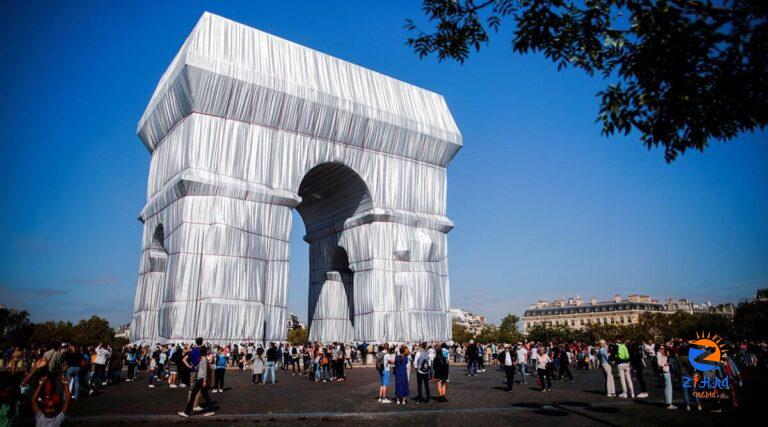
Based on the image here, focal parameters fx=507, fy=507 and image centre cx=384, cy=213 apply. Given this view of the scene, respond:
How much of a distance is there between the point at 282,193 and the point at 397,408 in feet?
57.5

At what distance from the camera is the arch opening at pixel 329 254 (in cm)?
3294

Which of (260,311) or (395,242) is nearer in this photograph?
(260,311)

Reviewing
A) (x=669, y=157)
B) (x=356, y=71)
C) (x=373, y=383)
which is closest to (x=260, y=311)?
(x=373, y=383)

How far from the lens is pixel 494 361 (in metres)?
39.7

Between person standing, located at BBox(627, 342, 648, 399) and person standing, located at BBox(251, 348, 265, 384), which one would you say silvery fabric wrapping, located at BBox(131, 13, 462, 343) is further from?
person standing, located at BBox(627, 342, 648, 399)

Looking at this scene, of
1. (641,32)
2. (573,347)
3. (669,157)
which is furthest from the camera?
(573,347)

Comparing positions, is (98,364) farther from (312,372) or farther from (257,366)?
(312,372)

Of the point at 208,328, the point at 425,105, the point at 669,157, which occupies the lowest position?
the point at 208,328

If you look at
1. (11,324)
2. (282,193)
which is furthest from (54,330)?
(282,193)

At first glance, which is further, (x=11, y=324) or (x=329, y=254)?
(x=11, y=324)

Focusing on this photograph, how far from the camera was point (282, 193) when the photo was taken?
26.8 m

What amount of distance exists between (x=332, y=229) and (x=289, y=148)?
7.94 metres

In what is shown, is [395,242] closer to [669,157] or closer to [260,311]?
[260,311]

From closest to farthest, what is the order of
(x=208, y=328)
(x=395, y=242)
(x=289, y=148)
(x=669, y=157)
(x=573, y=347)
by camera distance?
(x=669, y=157)
(x=208, y=328)
(x=289, y=148)
(x=395, y=242)
(x=573, y=347)
